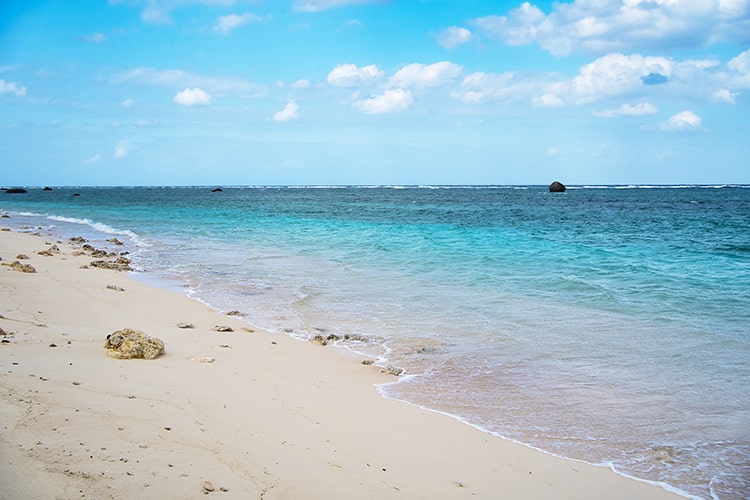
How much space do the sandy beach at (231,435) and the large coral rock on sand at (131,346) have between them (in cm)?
13

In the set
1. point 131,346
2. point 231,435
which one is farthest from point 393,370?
point 131,346

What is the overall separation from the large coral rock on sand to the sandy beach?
0.13 metres

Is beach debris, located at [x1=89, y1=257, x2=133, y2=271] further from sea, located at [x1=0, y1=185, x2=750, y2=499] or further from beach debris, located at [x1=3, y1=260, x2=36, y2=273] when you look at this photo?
beach debris, located at [x1=3, y1=260, x2=36, y2=273]

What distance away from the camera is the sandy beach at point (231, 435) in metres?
3.87

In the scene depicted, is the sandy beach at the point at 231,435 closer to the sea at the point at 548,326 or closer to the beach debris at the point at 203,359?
the beach debris at the point at 203,359

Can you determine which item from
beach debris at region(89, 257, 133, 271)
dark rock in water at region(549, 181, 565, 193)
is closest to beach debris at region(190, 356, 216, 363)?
beach debris at region(89, 257, 133, 271)

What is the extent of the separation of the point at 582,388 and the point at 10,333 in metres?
7.50

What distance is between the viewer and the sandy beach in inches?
152

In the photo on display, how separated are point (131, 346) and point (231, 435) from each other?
9.40 ft

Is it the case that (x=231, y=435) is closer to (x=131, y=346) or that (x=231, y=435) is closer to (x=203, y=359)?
(x=203, y=359)

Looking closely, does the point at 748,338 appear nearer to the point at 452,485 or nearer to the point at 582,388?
the point at 582,388

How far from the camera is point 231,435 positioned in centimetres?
480

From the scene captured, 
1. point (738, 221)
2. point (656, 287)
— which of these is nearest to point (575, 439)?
point (656, 287)

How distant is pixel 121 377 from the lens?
598 centimetres
